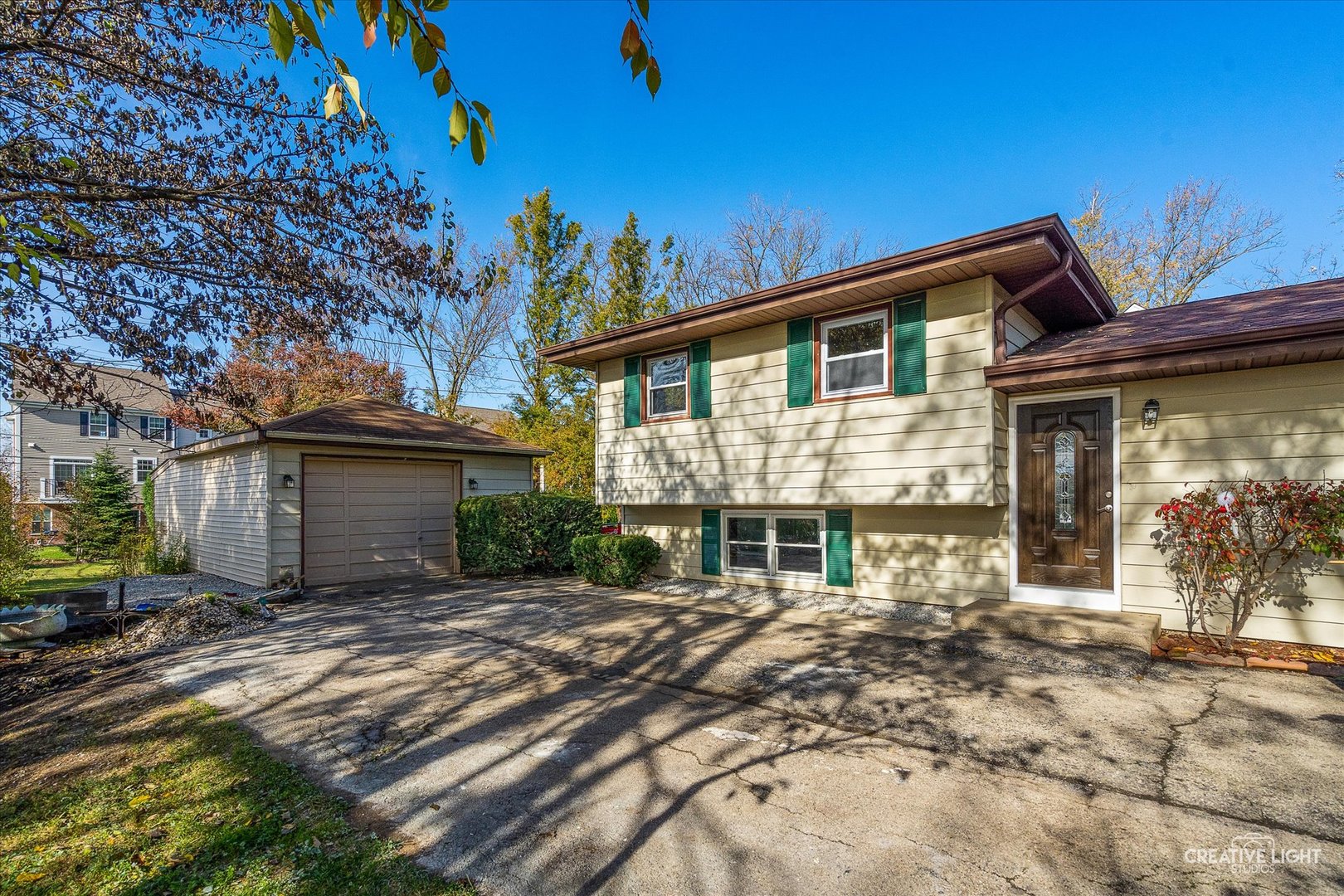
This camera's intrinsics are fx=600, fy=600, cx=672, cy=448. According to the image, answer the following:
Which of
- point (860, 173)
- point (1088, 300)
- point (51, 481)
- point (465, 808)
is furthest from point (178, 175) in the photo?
point (51, 481)

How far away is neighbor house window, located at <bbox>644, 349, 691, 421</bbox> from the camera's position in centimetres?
921

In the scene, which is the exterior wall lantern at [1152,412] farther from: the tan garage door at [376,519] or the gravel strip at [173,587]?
the gravel strip at [173,587]

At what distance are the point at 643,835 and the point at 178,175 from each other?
6.41 metres

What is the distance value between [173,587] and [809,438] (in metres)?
11.2

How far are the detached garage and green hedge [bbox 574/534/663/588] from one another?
11.3ft

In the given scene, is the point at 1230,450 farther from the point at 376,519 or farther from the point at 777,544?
the point at 376,519

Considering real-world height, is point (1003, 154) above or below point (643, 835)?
above

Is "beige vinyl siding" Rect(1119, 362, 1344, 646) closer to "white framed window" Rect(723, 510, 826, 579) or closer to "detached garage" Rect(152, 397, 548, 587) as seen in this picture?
"white framed window" Rect(723, 510, 826, 579)

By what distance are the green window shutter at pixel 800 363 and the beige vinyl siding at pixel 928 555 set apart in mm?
1567

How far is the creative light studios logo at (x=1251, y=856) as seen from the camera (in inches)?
98.0

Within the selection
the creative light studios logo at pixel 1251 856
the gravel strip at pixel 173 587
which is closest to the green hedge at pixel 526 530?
the gravel strip at pixel 173 587

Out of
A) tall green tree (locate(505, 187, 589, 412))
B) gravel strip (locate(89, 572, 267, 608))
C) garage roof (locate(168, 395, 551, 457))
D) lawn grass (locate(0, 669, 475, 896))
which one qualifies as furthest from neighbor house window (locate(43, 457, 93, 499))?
lawn grass (locate(0, 669, 475, 896))

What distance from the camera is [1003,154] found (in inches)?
552

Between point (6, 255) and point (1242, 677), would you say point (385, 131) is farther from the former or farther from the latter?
point (1242, 677)
